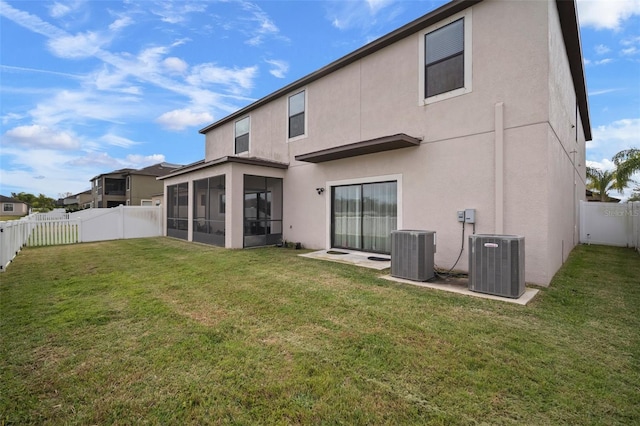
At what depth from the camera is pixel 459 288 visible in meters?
5.47

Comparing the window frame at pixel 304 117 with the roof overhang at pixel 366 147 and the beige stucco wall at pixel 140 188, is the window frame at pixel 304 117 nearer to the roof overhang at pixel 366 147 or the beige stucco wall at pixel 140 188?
the roof overhang at pixel 366 147

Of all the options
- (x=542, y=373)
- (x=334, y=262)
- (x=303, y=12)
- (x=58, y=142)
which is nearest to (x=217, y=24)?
(x=303, y=12)

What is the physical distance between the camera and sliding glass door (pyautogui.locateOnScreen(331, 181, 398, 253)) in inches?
329

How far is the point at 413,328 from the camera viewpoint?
362 cm

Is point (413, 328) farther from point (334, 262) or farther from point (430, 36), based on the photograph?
point (430, 36)

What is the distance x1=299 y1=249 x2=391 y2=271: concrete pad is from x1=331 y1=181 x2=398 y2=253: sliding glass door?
21 cm

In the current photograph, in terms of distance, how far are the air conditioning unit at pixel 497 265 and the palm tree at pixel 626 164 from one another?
15.2m

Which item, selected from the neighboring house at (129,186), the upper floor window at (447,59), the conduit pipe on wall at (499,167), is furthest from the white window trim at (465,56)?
the neighboring house at (129,186)

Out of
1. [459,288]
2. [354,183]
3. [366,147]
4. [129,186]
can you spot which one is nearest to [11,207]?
[129,186]

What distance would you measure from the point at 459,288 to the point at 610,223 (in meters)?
12.1

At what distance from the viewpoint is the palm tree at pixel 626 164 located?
45.7 feet

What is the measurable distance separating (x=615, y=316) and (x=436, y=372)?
351cm

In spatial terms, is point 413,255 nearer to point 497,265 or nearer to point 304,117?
point 497,265

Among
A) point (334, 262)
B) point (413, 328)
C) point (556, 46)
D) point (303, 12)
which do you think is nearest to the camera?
point (413, 328)
